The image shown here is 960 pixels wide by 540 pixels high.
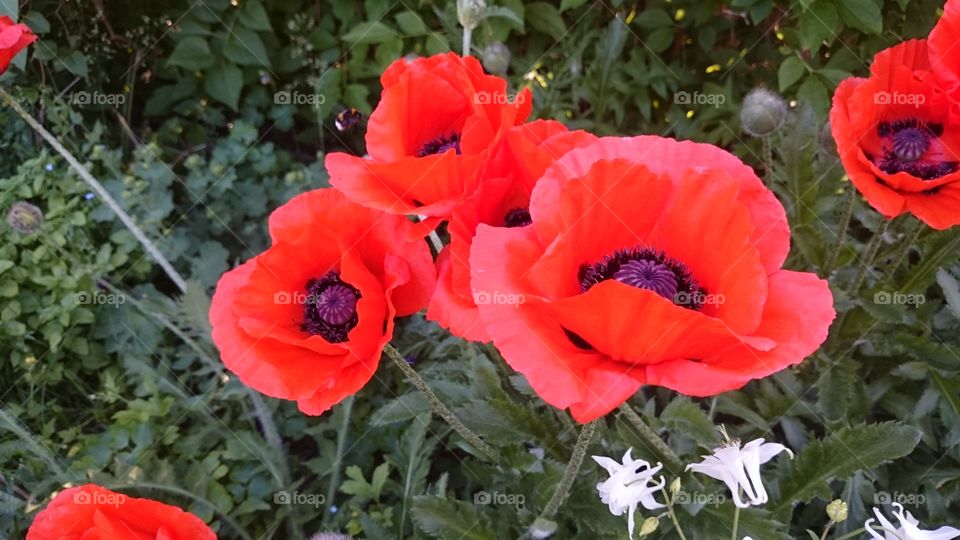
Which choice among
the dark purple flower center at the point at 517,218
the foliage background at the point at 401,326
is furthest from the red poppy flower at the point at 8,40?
the dark purple flower center at the point at 517,218

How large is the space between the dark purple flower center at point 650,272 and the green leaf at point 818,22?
1.58 meters

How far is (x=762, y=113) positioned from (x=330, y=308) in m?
Result: 1.20

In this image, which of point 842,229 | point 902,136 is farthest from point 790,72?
point 902,136

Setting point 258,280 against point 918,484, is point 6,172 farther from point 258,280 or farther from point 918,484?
point 918,484

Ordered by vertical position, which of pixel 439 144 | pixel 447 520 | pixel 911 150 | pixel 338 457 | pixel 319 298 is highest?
pixel 439 144

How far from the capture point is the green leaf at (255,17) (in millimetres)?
3189

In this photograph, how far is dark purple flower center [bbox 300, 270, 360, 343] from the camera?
141 centimetres

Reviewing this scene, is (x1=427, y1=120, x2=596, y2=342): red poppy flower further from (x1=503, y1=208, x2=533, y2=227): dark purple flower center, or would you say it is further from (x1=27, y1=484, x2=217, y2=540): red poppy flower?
(x1=27, y1=484, x2=217, y2=540): red poppy flower

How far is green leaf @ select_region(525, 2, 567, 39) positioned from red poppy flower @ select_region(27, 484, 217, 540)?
2.27 m

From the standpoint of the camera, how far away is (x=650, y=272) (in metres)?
1.09

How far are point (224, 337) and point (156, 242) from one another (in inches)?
66.9

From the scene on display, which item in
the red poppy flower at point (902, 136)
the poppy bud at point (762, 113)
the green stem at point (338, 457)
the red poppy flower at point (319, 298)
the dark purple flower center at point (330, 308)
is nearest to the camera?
the red poppy flower at point (319, 298)

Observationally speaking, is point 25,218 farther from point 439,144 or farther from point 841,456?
point 841,456

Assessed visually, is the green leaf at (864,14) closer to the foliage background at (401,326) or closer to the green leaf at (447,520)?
the foliage background at (401,326)
